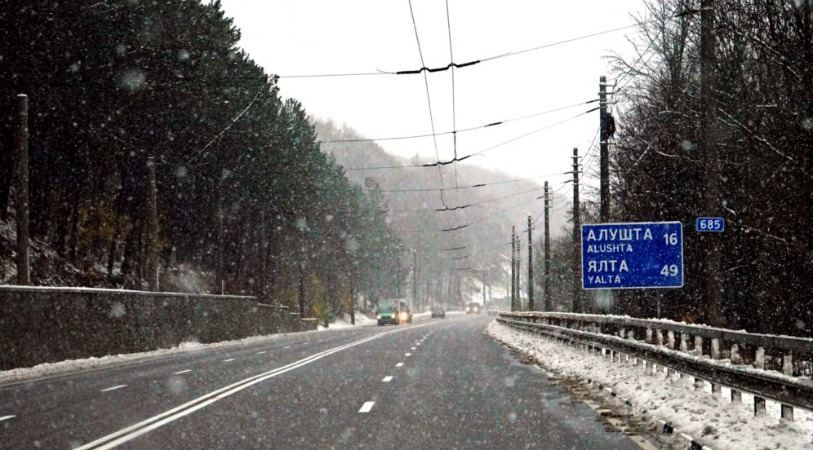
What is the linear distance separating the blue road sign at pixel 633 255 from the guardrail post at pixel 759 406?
1335 cm

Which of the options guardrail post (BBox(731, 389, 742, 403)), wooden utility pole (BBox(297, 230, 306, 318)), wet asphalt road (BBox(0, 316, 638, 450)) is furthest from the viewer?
wooden utility pole (BBox(297, 230, 306, 318))

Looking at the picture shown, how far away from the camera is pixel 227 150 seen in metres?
59.5

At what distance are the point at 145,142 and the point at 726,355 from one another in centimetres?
4403

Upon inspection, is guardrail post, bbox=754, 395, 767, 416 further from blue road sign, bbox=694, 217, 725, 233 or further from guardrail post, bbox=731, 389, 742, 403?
blue road sign, bbox=694, 217, 725, 233

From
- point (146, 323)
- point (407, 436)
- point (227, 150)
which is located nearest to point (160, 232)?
point (227, 150)

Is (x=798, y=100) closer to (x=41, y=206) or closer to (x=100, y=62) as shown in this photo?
(x=100, y=62)

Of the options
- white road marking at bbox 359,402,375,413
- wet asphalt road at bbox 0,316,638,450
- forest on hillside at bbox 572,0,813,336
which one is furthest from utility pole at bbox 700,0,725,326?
white road marking at bbox 359,402,375,413

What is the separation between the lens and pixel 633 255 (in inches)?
931

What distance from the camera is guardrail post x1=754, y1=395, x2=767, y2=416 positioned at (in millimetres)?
9680

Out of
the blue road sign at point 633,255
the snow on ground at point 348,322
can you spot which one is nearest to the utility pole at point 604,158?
the blue road sign at point 633,255

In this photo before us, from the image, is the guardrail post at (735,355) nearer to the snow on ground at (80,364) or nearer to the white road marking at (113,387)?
the white road marking at (113,387)

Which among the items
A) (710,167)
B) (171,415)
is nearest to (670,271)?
(710,167)

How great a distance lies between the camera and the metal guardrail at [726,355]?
866 cm

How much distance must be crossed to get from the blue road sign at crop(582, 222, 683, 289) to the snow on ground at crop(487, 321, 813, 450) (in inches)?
157
